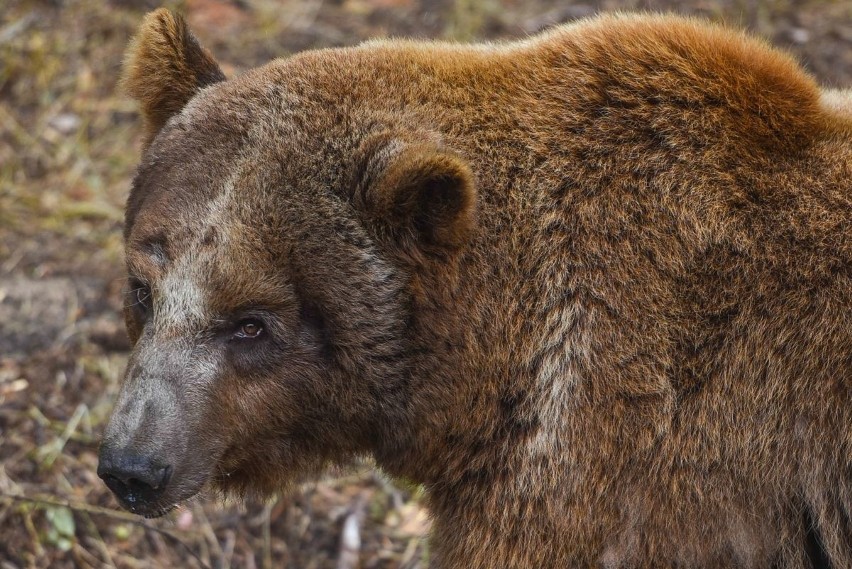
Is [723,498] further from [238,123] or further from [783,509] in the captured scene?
[238,123]

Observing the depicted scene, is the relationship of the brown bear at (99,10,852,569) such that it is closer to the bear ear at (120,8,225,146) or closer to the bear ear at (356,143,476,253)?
the bear ear at (356,143,476,253)

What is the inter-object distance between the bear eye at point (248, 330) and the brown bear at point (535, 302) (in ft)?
0.04

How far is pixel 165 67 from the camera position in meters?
4.68

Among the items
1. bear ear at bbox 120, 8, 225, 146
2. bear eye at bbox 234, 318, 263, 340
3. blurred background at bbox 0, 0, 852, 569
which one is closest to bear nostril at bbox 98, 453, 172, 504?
bear eye at bbox 234, 318, 263, 340

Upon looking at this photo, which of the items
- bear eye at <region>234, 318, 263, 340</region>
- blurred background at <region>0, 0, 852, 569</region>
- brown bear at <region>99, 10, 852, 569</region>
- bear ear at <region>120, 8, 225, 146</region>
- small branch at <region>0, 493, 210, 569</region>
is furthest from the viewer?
blurred background at <region>0, 0, 852, 569</region>

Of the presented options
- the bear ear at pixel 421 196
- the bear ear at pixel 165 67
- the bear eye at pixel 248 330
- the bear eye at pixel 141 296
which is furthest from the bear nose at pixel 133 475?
the bear ear at pixel 165 67

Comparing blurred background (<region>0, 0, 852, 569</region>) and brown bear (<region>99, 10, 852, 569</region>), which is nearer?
brown bear (<region>99, 10, 852, 569</region>)

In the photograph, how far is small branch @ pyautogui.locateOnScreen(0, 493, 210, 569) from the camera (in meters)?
5.57

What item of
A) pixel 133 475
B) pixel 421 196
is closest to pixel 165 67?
pixel 421 196

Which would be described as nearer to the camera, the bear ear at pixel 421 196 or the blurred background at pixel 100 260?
the bear ear at pixel 421 196

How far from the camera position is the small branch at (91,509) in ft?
18.3

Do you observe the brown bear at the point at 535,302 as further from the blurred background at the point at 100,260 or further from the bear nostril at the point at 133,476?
the blurred background at the point at 100,260

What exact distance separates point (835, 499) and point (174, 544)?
3.59 metres

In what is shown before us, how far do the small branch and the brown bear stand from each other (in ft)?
5.36
